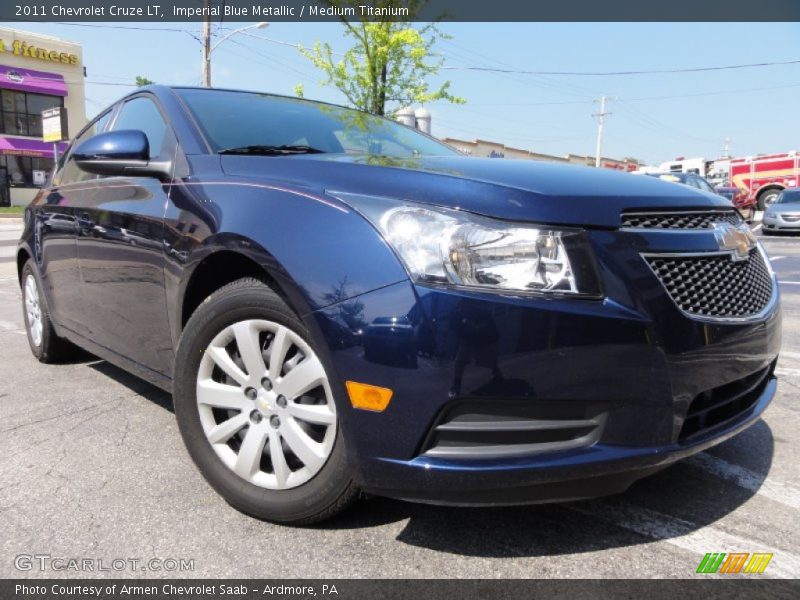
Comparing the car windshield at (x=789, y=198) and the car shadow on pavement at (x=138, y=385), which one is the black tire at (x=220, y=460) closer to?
the car shadow on pavement at (x=138, y=385)

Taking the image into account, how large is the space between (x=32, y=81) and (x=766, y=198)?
32.9m

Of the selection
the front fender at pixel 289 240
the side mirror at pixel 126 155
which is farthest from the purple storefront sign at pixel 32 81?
the front fender at pixel 289 240

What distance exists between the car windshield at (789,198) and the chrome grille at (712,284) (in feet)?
59.7

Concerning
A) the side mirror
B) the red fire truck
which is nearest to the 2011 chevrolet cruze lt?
the side mirror

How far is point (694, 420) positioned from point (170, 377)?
192 cm

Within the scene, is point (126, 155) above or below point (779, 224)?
above

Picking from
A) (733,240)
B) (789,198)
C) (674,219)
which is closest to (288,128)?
(674,219)

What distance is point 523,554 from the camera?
1.94 m

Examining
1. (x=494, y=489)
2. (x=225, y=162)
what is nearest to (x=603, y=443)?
(x=494, y=489)

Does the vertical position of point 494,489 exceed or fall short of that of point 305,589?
it exceeds it

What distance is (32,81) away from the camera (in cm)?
2964

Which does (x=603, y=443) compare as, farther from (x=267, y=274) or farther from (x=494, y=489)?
(x=267, y=274)

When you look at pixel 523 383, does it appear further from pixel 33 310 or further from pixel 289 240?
pixel 33 310

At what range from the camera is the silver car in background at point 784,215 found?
1688cm
